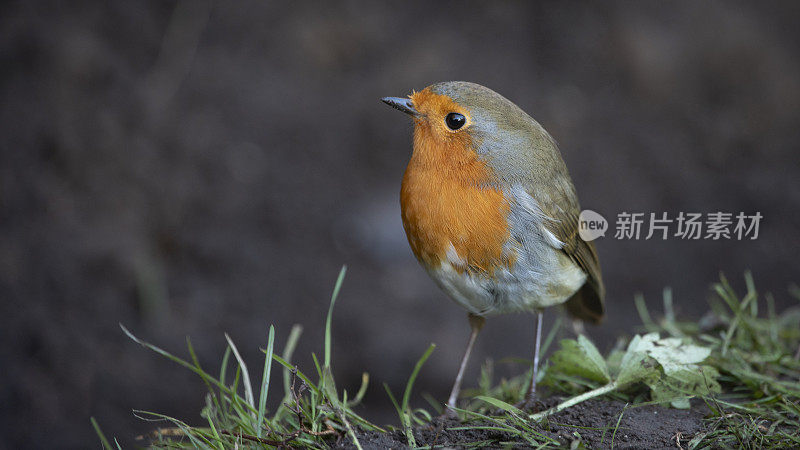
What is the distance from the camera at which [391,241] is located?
5.71 meters

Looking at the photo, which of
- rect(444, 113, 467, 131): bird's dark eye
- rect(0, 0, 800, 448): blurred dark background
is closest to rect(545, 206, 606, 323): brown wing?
rect(444, 113, 467, 131): bird's dark eye

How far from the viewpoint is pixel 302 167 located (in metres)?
5.66

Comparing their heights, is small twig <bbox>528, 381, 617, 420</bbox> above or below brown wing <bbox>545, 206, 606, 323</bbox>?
below

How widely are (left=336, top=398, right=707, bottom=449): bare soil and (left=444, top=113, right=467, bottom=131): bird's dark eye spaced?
3.53 feet

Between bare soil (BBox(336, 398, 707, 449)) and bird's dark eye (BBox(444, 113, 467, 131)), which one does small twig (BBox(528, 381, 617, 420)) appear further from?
bird's dark eye (BBox(444, 113, 467, 131))

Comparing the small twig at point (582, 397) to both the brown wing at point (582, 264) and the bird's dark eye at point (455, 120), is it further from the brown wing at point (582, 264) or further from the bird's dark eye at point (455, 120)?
the bird's dark eye at point (455, 120)

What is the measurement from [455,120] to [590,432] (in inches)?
47.3

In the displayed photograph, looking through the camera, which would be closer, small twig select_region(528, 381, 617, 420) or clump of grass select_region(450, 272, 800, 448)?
clump of grass select_region(450, 272, 800, 448)

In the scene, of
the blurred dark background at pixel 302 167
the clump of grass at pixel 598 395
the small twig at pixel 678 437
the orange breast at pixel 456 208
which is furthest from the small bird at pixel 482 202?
the blurred dark background at pixel 302 167

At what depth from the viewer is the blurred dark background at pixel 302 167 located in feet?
15.6

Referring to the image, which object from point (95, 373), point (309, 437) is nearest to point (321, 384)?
point (309, 437)

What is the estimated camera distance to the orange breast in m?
2.55

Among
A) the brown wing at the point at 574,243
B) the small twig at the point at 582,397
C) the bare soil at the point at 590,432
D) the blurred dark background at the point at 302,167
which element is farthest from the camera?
the blurred dark background at the point at 302,167

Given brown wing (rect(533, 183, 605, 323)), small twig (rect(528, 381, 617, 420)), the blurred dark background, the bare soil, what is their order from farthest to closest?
the blurred dark background < brown wing (rect(533, 183, 605, 323)) < small twig (rect(528, 381, 617, 420)) < the bare soil
